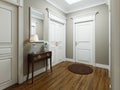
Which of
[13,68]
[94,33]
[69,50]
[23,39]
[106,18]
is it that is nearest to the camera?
[13,68]

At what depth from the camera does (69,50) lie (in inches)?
178

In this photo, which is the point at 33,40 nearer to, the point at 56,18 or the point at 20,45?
the point at 20,45

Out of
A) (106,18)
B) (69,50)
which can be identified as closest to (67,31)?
(69,50)

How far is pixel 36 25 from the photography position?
2.76 metres

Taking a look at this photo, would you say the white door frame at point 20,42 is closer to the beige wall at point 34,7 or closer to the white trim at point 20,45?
the white trim at point 20,45

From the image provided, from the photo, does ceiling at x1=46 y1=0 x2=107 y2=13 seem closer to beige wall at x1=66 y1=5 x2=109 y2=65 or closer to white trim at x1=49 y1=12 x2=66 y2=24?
beige wall at x1=66 y1=5 x2=109 y2=65

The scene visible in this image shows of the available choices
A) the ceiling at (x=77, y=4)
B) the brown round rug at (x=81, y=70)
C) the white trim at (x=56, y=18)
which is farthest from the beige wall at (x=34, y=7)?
the brown round rug at (x=81, y=70)

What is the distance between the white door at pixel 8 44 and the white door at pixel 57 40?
62.4 inches

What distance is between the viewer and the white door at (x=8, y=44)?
187 centimetres

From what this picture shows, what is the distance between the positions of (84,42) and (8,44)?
10.4 feet

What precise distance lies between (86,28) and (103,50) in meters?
1.26

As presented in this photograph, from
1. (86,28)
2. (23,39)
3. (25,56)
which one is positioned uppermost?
(86,28)

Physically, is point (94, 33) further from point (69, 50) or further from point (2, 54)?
point (2, 54)

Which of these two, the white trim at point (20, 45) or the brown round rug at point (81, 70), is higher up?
the white trim at point (20, 45)
